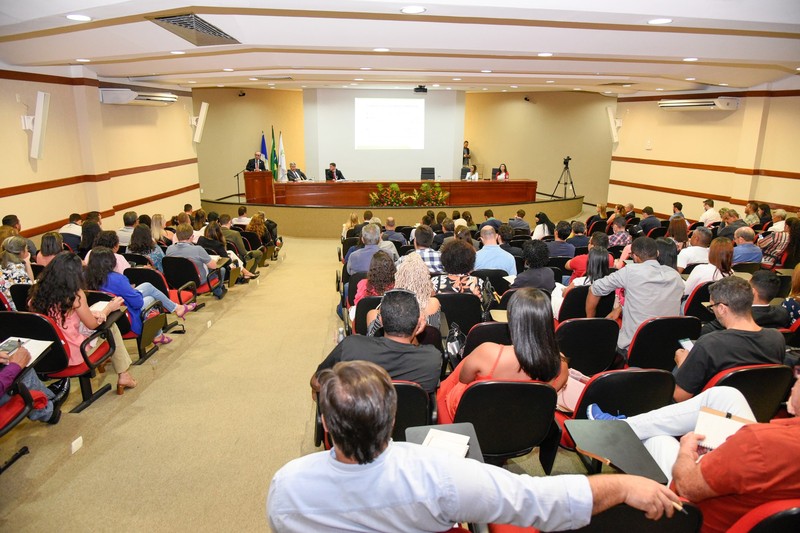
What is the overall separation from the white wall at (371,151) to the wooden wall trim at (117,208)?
3.52m

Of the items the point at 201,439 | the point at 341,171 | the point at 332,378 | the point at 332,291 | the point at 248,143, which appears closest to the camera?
the point at 332,378

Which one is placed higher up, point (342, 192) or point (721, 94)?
point (721, 94)

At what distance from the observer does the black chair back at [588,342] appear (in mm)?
3562

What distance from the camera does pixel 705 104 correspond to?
11.0 m

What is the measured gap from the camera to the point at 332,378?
141cm

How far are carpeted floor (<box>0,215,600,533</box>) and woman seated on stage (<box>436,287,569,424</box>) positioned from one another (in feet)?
3.04

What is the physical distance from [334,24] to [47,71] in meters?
5.64

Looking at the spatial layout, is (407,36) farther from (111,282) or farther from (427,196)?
(427,196)

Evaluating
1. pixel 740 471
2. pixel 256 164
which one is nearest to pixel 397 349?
pixel 740 471

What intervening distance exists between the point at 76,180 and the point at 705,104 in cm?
1221


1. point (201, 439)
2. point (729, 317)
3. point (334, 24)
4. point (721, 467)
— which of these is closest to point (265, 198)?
point (334, 24)

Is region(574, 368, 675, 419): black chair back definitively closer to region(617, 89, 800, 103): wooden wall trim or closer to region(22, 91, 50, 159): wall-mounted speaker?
region(22, 91, 50, 159): wall-mounted speaker

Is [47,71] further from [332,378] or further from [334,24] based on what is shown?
[332,378]

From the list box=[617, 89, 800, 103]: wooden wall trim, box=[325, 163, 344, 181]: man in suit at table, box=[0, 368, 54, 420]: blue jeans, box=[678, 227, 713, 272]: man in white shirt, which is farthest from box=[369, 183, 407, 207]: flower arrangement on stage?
box=[0, 368, 54, 420]: blue jeans
